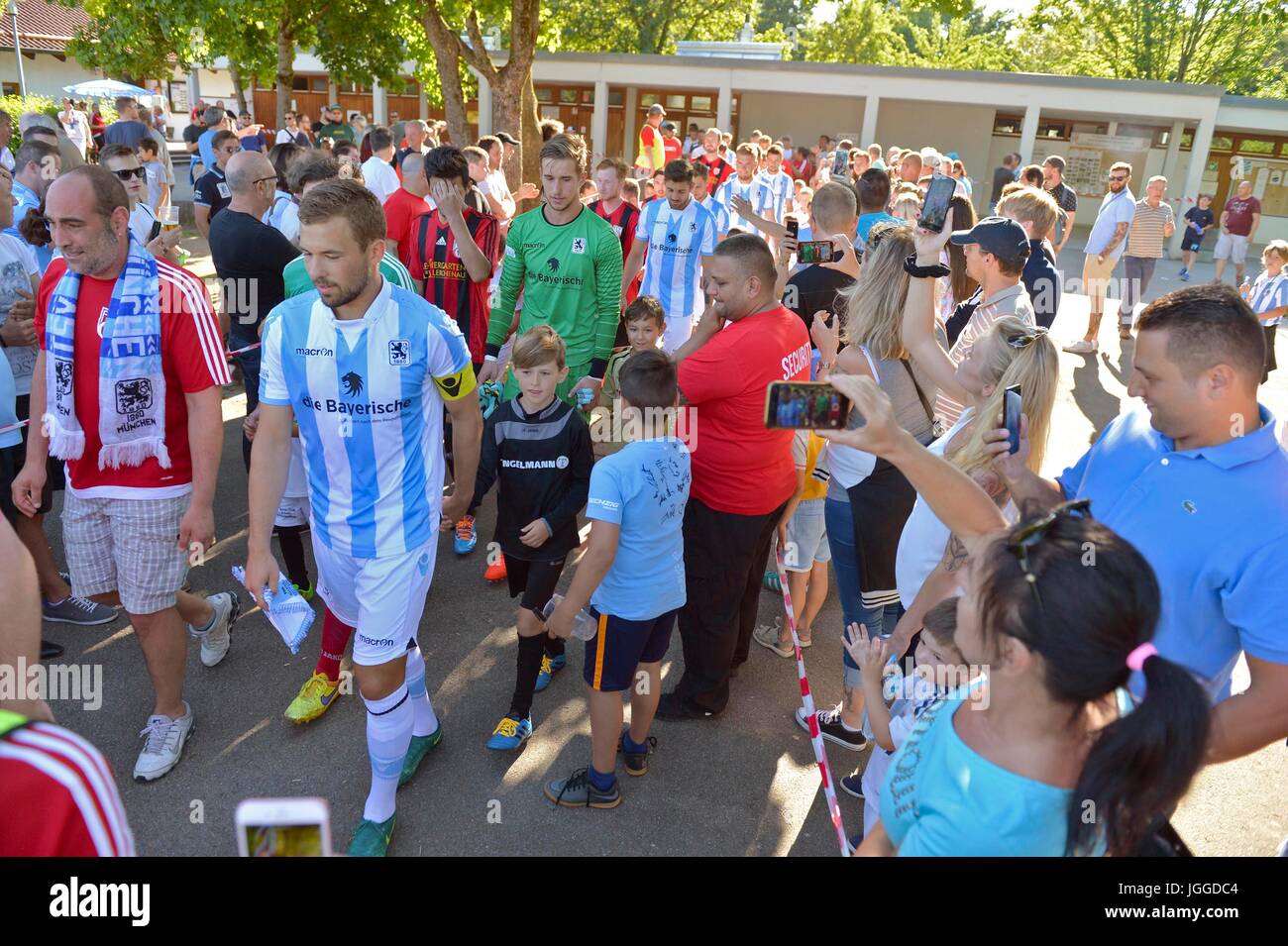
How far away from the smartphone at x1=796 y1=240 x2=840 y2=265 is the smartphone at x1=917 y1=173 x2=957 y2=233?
1.64 m

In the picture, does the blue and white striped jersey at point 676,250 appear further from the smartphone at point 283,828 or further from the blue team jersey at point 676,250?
the smartphone at point 283,828

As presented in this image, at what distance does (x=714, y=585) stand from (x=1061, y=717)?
2.36 meters

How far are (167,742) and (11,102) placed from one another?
22.2 metres

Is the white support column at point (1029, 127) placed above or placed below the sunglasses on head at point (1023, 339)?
above

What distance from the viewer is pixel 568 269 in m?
5.08

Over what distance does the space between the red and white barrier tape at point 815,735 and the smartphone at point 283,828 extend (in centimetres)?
243

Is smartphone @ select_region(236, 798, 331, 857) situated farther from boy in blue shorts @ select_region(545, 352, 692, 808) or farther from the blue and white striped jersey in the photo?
the blue and white striped jersey

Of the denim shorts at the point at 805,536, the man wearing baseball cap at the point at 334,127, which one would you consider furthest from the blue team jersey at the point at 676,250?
the man wearing baseball cap at the point at 334,127

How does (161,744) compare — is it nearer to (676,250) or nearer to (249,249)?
(249,249)

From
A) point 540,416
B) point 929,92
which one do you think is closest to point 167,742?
point 540,416

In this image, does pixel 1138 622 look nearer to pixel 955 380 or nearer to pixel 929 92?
pixel 955 380

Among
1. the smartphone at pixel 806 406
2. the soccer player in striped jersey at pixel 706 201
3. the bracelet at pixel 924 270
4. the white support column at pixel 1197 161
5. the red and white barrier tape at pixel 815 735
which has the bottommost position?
the red and white barrier tape at pixel 815 735

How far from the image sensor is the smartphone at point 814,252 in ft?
16.3

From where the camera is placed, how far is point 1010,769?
4.97 feet
